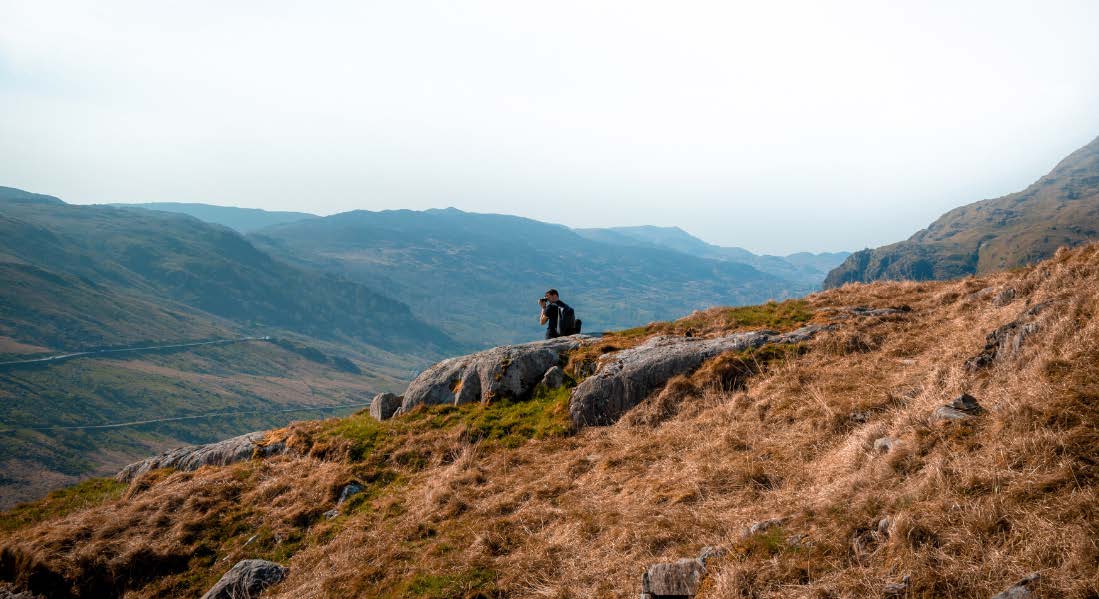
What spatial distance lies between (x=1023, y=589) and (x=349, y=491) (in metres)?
15.6

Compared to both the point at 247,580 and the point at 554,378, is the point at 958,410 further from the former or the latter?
the point at 247,580

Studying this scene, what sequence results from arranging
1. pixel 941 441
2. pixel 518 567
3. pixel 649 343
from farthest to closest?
pixel 649 343 < pixel 518 567 < pixel 941 441

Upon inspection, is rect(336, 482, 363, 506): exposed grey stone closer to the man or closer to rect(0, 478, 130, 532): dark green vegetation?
the man

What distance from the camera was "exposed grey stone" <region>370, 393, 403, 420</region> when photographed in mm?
23016

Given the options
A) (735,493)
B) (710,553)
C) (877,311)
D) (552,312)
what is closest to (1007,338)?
(735,493)

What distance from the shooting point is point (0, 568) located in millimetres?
14852

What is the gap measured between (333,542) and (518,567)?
587 cm

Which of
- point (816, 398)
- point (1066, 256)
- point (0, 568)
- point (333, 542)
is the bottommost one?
point (0, 568)

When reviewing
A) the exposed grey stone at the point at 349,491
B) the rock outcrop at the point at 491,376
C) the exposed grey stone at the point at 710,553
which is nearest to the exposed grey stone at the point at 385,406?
the rock outcrop at the point at 491,376

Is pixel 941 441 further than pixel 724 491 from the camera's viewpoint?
No

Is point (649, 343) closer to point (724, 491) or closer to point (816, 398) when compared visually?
point (816, 398)

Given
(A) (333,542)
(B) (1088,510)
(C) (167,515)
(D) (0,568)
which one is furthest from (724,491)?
(D) (0,568)

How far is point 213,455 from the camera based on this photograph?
22.9 metres

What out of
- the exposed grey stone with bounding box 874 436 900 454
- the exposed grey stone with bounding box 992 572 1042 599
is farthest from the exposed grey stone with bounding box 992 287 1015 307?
the exposed grey stone with bounding box 992 572 1042 599
